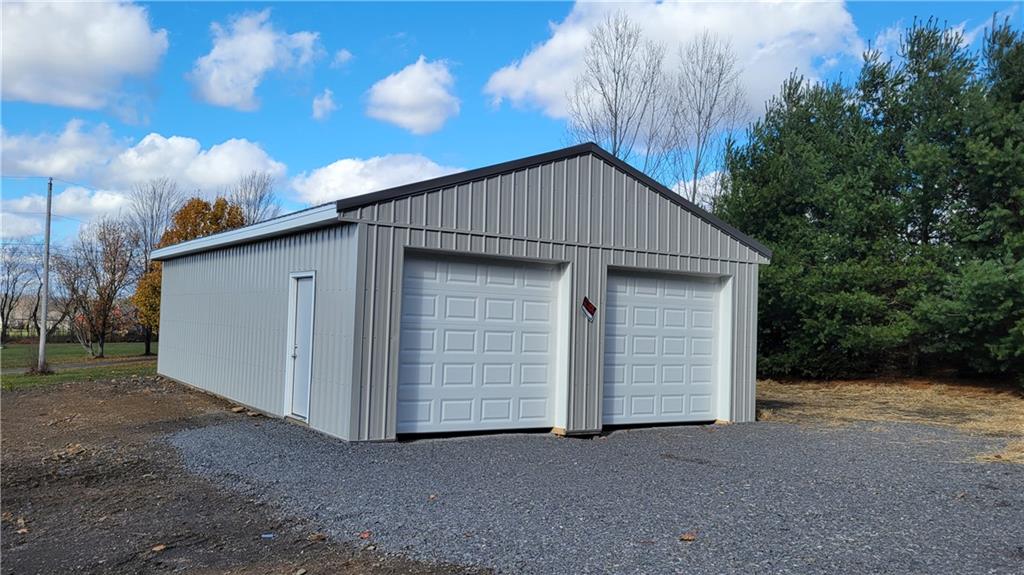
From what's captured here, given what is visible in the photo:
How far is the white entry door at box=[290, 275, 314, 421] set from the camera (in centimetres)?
939

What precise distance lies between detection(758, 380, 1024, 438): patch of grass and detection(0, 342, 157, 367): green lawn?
1932 centimetres

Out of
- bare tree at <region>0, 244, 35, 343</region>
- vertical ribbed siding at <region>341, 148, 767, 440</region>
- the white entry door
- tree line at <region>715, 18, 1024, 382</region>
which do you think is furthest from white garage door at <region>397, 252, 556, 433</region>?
bare tree at <region>0, 244, 35, 343</region>

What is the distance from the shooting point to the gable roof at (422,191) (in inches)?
329

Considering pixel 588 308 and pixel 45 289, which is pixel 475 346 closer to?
pixel 588 308

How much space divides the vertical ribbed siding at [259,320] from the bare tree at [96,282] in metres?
13.0

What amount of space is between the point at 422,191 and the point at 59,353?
26279 mm

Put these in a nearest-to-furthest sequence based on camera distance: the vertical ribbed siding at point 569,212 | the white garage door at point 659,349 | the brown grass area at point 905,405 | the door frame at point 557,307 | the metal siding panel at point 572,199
Result: the vertical ribbed siding at point 569,212
the door frame at point 557,307
the metal siding panel at point 572,199
the white garage door at point 659,349
the brown grass area at point 905,405

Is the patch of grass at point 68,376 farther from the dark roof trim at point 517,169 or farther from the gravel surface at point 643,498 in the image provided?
the dark roof trim at point 517,169

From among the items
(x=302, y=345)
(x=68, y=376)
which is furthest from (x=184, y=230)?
(x=302, y=345)

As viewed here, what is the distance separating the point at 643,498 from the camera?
6.18m

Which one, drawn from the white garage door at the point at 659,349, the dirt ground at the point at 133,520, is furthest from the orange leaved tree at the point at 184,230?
the white garage door at the point at 659,349

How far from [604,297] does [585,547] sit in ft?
17.9

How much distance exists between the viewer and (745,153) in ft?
67.0

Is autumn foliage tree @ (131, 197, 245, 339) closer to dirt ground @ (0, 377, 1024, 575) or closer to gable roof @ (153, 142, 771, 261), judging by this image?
dirt ground @ (0, 377, 1024, 575)
